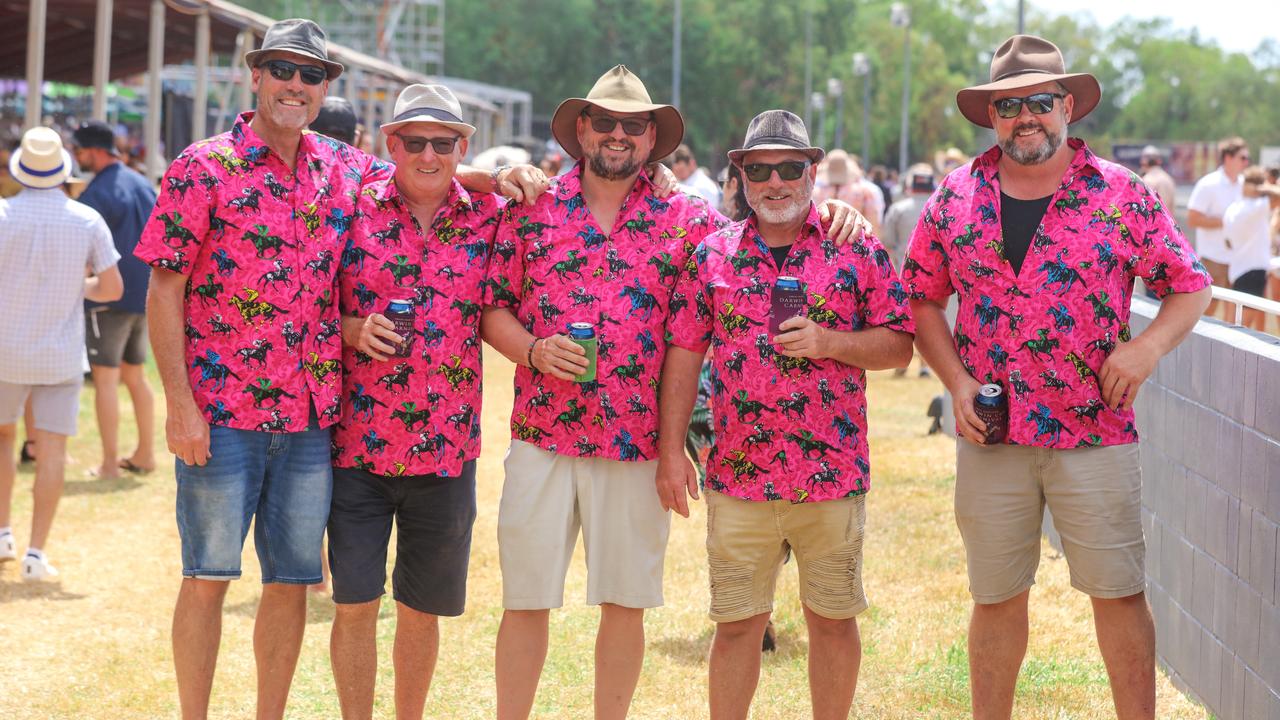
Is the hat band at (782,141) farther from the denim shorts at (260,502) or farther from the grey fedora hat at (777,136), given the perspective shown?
the denim shorts at (260,502)

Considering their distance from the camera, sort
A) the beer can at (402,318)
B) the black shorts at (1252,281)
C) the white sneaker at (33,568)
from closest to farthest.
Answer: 1. the beer can at (402,318)
2. the white sneaker at (33,568)
3. the black shorts at (1252,281)

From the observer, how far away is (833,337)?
4.12 meters

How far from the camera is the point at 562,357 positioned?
4.07 meters

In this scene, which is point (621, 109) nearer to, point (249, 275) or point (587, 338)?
point (587, 338)

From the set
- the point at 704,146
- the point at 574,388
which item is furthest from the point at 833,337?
the point at 704,146

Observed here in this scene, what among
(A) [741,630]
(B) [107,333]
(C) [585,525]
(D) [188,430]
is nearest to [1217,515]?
(A) [741,630]

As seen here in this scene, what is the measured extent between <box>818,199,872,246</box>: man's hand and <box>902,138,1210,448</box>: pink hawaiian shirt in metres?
0.31

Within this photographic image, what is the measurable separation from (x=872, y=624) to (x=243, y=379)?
3313mm

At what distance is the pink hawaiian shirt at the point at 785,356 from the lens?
4.22m

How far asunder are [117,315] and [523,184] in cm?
576

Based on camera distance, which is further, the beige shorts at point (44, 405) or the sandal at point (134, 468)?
the sandal at point (134, 468)

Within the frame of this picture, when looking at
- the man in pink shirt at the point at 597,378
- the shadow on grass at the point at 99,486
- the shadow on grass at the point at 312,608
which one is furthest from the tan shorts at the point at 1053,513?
the shadow on grass at the point at 99,486

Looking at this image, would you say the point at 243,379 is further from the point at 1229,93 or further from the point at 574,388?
the point at 1229,93

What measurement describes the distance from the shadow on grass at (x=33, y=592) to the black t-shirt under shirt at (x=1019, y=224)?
193 inches
